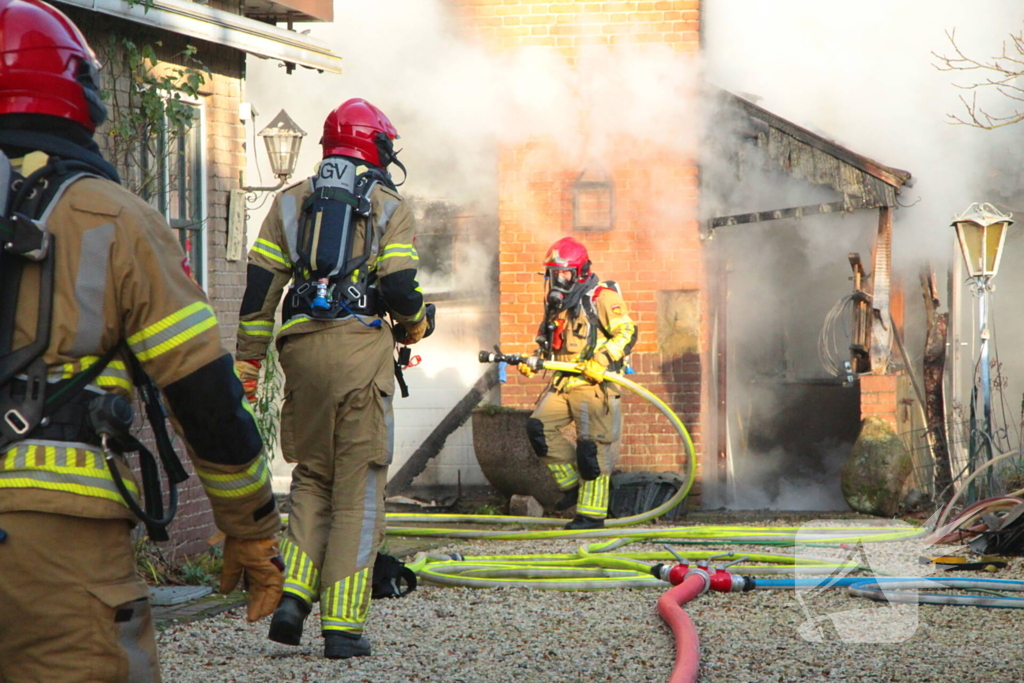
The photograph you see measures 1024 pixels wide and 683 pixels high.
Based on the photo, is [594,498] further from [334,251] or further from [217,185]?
[334,251]

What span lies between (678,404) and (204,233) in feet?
14.5

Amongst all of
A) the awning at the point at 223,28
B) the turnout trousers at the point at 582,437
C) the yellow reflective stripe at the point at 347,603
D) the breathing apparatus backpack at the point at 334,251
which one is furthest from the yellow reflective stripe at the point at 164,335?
the turnout trousers at the point at 582,437

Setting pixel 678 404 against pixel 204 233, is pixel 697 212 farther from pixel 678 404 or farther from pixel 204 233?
pixel 204 233

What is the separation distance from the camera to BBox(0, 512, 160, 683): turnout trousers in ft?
6.55

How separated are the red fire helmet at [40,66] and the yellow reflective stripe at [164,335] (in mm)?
419

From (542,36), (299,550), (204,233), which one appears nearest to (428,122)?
(542,36)

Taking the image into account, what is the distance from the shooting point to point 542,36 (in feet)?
33.0

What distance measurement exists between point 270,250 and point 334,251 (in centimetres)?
31

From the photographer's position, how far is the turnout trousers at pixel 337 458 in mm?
4258

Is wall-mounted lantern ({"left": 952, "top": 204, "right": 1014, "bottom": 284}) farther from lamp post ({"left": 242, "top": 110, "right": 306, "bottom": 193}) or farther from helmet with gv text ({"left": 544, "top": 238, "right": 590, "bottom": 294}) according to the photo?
lamp post ({"left": 242, "top": 110, "right": 306, "bottom": 193})

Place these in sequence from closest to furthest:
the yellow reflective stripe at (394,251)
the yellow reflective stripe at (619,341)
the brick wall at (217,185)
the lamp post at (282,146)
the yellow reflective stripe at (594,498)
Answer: the yellow reflective stripe at (394,251), the brick wall at (217,185), the yellow reflective stripe at (619,341), the yellow reflective stripe at (594,498), the lamp post at (282,146)

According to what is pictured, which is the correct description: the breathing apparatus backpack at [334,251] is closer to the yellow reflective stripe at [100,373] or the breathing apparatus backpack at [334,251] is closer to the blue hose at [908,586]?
the yellow reflective stripe at [100,373]

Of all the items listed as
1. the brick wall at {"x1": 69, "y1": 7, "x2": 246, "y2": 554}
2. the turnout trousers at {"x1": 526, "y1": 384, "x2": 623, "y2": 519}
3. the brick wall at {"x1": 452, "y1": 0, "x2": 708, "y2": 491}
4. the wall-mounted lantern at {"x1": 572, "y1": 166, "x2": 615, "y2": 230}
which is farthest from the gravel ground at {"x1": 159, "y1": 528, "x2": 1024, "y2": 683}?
the wall-mounted lantern at {"x1": 572, "y1": 166, "x2": 615, "y2": 230}

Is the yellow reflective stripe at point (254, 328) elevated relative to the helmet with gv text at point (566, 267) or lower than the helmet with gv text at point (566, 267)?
lower
